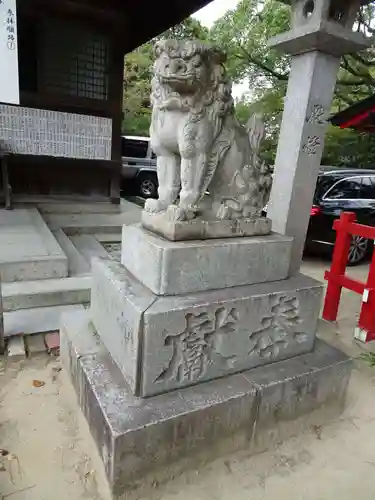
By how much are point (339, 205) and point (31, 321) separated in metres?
5.22

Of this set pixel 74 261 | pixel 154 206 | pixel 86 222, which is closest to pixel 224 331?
pixel 154 206

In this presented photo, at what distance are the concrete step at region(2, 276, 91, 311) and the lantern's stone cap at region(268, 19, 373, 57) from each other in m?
2.69

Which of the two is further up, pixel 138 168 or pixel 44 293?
pixel 138 168

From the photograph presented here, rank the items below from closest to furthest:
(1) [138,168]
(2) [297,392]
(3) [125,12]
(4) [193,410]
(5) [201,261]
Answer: (4) [193,410], (5) [201,261], (2) [297,392], (3) [125,12], (1) [138,168]

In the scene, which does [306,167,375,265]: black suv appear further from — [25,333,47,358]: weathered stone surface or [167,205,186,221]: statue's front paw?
[25,333,47,358]: weathered stone surface

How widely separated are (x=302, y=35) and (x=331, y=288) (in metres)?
2.45

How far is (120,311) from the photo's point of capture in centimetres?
197

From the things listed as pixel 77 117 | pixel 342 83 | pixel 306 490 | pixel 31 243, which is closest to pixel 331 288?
pixel 306 490

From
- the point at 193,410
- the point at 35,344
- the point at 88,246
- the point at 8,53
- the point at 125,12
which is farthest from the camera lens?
the point at 125,12

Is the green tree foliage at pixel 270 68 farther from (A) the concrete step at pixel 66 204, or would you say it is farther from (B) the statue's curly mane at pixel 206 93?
(B) the statue's curly mane at pixel 206 93

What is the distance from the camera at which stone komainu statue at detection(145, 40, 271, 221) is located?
1.85 meters

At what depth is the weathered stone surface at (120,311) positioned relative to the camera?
1.82 metres

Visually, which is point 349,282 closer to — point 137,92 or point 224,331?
point 224,331

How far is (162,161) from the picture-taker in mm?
2221
